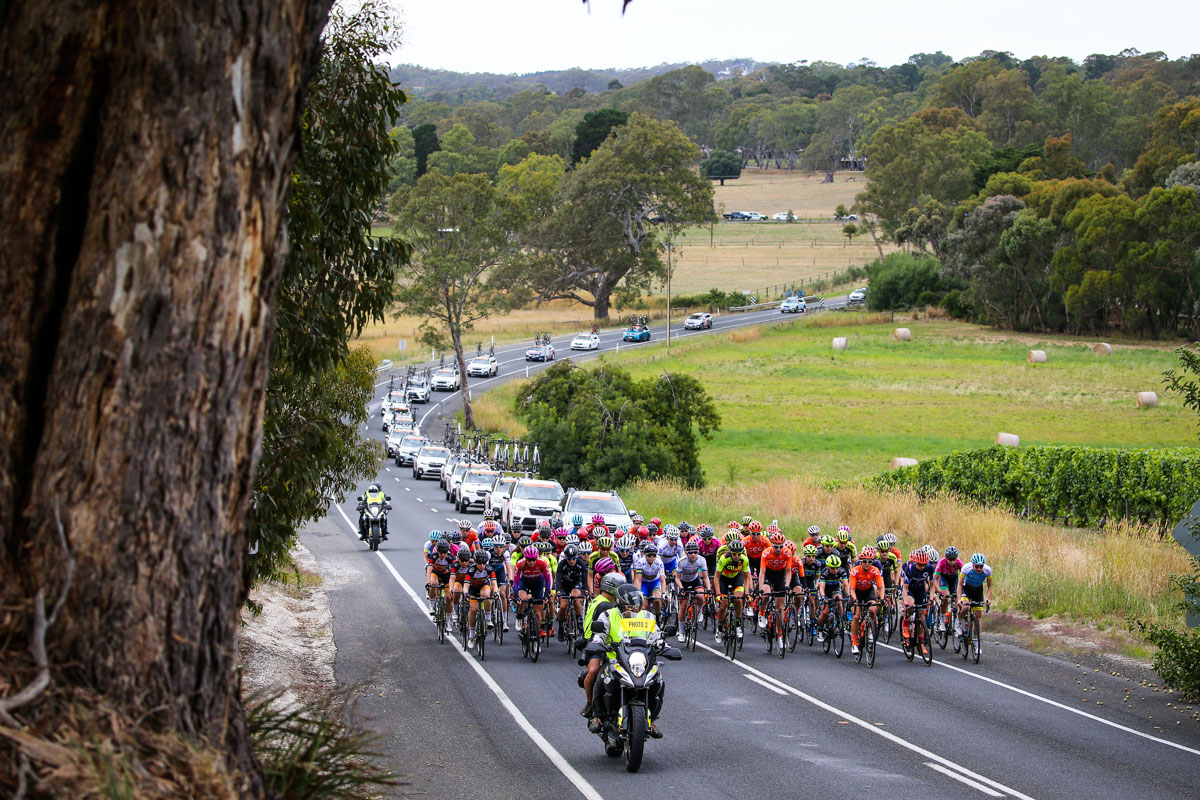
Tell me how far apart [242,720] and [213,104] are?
9.00 ft

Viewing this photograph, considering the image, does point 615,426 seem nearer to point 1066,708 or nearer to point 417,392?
point 1066,708

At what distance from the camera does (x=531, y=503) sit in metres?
33.5

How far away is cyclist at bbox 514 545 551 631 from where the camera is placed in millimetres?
18016

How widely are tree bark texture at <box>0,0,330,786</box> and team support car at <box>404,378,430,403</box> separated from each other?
68.1m

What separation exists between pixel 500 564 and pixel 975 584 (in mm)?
7011

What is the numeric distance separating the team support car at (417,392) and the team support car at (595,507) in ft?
144

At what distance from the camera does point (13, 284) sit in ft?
17.3

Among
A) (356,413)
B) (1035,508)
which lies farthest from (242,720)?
(1035,508)

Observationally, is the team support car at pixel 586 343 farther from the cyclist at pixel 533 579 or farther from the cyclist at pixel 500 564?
the cyclist at pixel 533 579

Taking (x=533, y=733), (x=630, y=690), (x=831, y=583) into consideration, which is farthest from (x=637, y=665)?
(x=831, y=583)

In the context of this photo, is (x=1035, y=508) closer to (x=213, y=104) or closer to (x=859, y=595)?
(x=859, y=595)

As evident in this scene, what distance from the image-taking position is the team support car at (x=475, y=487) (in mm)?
39562

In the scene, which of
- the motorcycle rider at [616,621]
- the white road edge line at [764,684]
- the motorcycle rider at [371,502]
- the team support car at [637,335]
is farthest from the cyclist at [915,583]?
the team support car at [637,335]

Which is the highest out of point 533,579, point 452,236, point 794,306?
point 452,236
